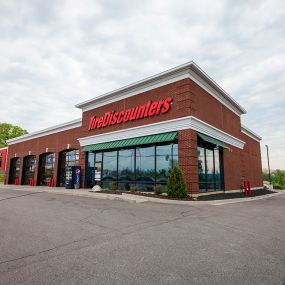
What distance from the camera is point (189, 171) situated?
15773mm

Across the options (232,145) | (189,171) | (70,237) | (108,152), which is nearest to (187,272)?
(70,237)

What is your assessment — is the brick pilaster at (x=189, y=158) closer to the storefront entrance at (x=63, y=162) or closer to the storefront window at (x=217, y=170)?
the storefront window at (x=217, y=170)

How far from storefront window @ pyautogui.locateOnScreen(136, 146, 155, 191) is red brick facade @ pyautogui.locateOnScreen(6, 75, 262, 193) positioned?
2218 millimetres

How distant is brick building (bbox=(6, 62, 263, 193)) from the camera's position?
16.9m

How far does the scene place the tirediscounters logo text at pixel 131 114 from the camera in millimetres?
Answer: 18000

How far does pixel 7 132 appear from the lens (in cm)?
6925

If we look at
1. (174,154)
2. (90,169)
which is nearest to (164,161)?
(174,154)

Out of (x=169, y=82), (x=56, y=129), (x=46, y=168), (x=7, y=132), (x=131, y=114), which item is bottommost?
(x=46, y=168)

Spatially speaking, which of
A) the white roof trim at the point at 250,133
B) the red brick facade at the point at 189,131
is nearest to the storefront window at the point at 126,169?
the red brick facade at the point at 189,131

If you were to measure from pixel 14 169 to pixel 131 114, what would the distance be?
26801mm

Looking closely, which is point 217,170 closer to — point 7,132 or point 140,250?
point 140,250

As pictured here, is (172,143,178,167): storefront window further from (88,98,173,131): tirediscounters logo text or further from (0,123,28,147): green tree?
(0,123,28,147): green tree

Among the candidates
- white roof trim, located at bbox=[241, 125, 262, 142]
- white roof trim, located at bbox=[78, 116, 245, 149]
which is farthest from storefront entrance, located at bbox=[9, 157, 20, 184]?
white roof trim, located at bbox=[241, 125, 262, 142]

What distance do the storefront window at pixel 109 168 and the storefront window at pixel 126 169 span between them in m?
0.66
